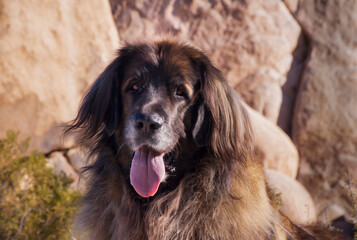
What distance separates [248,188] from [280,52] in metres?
5.56

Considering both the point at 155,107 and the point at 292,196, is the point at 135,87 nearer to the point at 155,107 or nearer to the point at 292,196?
the point at 155,107

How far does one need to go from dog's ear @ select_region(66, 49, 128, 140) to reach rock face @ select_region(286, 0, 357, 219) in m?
5.38

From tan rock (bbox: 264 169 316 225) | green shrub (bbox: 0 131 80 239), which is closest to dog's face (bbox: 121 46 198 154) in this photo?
green shrub (bbox: 0 131 80 239)

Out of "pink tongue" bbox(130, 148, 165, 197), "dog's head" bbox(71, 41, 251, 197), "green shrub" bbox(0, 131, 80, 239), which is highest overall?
"dog's head" bbox(71, 41, 251, 197)

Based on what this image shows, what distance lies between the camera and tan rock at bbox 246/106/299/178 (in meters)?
7.36

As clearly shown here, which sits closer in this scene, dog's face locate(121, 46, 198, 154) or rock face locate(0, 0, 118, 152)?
dog's face locate(121, 46, 198, 154)

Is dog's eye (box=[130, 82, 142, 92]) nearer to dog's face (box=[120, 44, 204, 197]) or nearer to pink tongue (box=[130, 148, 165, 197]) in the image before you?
dog's face (box=[120, 44, 204, 197])

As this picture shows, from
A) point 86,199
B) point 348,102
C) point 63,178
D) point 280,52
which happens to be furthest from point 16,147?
point 348,102

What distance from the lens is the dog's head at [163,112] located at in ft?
10.2

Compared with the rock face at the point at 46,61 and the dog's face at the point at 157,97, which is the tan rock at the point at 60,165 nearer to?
the rock face at the point at 46,61

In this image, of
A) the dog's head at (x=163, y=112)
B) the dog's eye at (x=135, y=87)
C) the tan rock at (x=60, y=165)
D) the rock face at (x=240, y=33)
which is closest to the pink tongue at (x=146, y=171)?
the dog's head at (x=163, y=112)

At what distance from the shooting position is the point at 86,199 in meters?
3.58

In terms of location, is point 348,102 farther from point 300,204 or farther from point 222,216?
point 222,216

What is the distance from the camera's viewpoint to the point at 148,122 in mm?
2971
